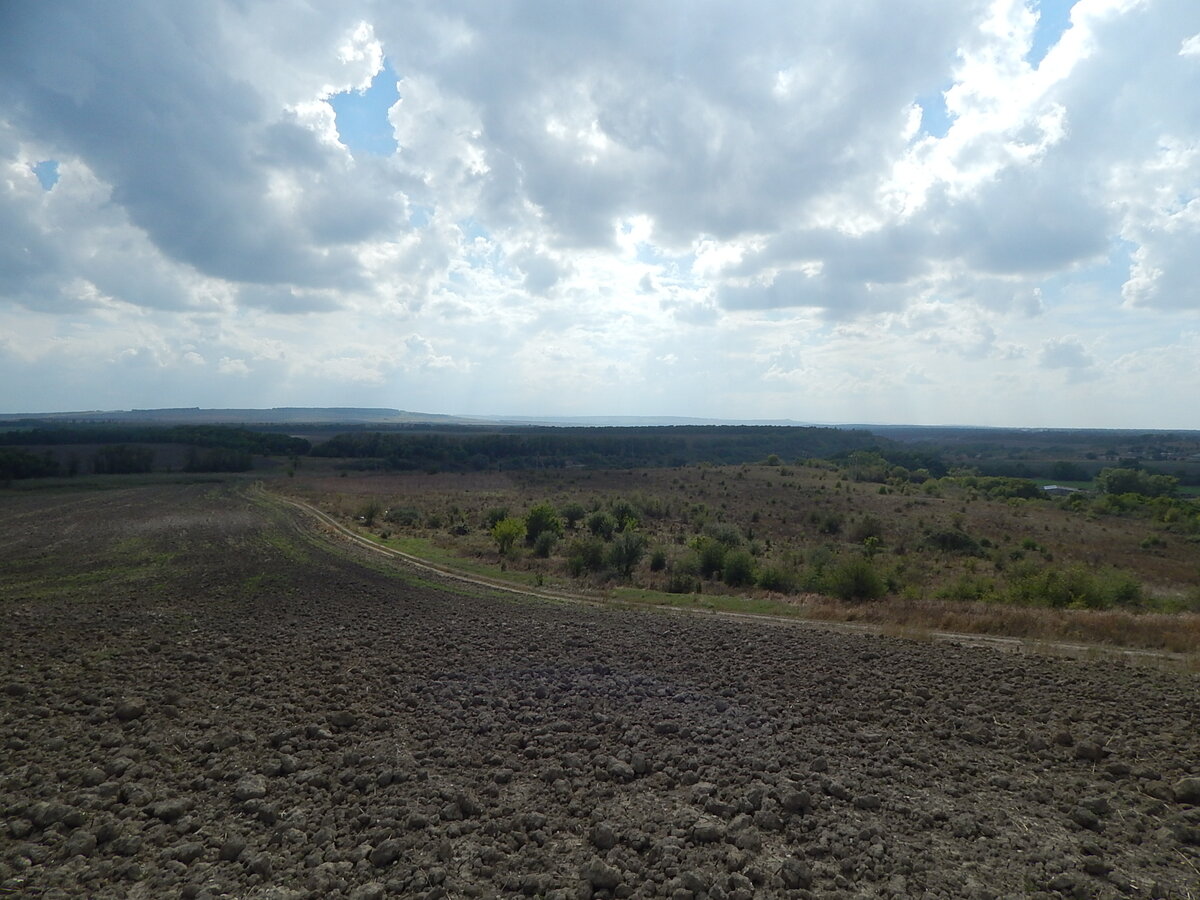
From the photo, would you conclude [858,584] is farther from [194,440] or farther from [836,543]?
[194,440]

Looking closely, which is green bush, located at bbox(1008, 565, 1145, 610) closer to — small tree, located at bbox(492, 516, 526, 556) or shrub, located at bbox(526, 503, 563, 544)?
small tree, located at bbox(492, 516, 526, 556)

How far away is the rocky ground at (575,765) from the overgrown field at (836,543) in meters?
6.41

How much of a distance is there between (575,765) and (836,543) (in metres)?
32.6

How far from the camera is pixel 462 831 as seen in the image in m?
6.72

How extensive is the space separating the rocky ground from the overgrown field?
6414 millimetres

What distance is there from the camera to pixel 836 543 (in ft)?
123

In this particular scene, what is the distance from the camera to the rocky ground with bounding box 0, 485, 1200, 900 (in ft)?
19.9

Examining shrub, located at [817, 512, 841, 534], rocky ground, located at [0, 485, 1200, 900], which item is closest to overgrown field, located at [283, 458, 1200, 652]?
shrub, located at [817, 512, 841, 534]

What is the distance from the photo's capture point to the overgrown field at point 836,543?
19984 mm

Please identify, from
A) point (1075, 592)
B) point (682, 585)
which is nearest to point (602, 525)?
point (682, 585)

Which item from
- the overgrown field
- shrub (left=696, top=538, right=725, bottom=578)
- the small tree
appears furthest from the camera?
the small tree

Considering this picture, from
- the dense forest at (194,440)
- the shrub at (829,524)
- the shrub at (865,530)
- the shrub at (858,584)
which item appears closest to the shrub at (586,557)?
the shrub at (858,584)

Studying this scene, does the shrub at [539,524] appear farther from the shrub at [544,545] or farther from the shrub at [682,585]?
the shrub at [682,585]

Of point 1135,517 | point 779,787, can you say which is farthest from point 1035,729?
point 1135,517
